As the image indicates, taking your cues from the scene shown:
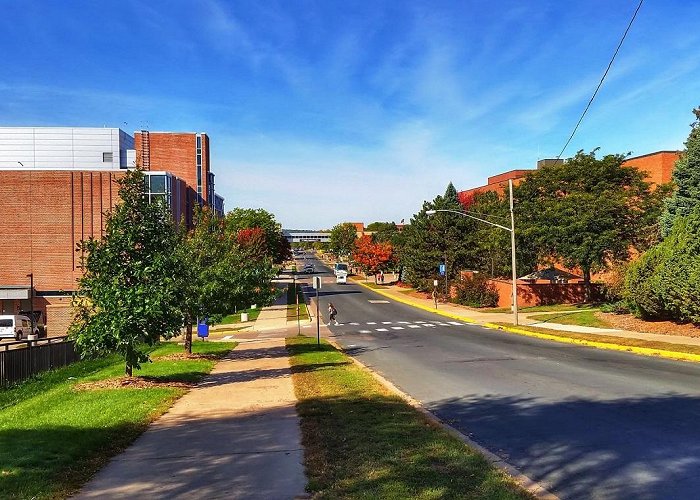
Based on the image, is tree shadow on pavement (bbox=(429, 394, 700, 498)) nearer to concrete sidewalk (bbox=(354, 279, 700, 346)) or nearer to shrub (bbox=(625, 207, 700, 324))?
concrete sidewalk (bbox=(354, 279, 700, 346))

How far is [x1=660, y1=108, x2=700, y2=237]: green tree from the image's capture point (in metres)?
28.4

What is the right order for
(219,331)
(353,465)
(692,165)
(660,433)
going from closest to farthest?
(353,465), (660,433), (692,165), (219,331)

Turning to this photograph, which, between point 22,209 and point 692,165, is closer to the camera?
point 692,165

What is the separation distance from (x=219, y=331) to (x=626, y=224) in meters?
24.0

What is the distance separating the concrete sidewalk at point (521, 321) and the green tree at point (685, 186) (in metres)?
7.66

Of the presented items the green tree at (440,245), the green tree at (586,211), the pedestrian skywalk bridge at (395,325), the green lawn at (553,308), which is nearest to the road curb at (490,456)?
the pedestrian skywalk bridge at (395,325)

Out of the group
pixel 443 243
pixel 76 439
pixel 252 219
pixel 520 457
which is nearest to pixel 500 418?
pixel 520 457

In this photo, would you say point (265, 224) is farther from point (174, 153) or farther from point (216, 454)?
point (216, 454)

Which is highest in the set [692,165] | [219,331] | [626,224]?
[692,165]

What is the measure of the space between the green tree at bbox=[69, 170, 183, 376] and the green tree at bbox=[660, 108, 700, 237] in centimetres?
2524

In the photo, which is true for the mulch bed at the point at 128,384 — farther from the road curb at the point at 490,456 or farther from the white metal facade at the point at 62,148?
the white metal facade at the point at 62,148

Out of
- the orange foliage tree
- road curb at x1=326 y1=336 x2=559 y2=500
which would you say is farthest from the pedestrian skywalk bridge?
the orange foliage tree

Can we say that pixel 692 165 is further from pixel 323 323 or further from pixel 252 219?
pixel 252 219

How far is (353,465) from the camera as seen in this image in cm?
613
